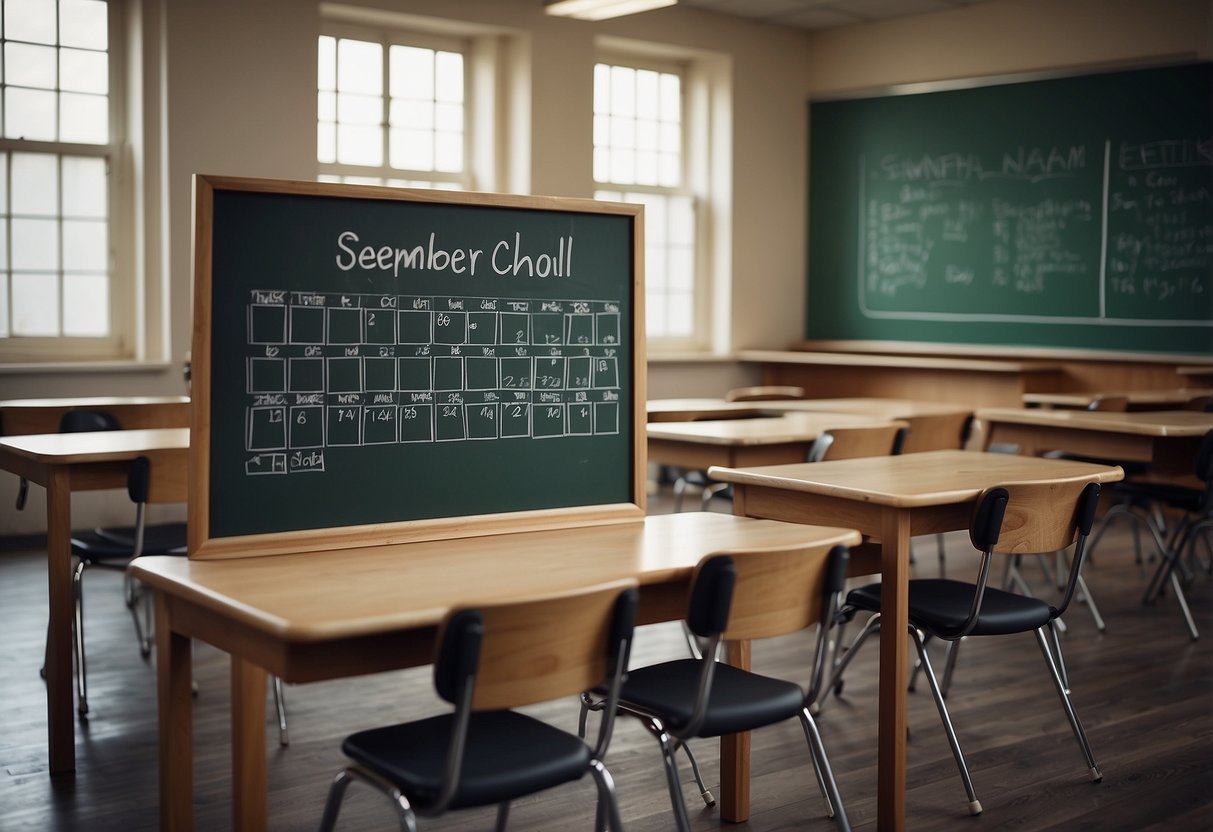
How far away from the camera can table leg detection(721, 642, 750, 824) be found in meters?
2.90

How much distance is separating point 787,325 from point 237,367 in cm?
753

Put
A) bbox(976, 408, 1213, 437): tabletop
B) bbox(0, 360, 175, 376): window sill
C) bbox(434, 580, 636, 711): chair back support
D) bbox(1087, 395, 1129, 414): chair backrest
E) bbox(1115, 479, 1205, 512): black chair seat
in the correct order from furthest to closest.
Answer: bbox(0, 360, 175, 376): window sill
bbox(1087, 395, 1129, 414): chair backrest
bbox(1115, 479, 1205, 512): black chair seat
bbox(976, 408, 1213, 437): tabletop
bbox(434, 580, 636, 711): chair back support

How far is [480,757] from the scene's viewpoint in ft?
6.73

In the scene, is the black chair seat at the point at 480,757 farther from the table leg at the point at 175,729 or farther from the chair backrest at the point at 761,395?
the chair backrest at the point at 761,395

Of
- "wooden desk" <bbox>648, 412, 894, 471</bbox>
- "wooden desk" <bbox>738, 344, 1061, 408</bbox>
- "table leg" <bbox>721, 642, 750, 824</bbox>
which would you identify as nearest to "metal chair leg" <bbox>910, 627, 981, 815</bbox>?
"table leg" <bbox>721, 642, 750, 824</bbox>

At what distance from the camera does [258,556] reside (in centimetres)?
238

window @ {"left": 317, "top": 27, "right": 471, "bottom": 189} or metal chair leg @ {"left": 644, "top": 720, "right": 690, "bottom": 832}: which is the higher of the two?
window @ {"left": 317, "top": 27, "right": 471, "bottom": 189}

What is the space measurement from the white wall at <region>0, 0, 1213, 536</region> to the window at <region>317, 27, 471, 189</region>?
32cm

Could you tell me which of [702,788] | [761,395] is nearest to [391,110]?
[761,395]

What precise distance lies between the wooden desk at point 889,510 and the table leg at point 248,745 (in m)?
1.27

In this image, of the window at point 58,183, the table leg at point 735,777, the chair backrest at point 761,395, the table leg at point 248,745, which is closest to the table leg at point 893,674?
the table leg at point 735,777

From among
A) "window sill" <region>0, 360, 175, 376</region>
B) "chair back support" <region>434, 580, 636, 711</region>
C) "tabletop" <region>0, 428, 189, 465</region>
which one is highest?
"window sill" <region>0, 360, 175, 376</region>

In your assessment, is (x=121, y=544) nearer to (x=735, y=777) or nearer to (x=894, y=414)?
(x=735, y=777)

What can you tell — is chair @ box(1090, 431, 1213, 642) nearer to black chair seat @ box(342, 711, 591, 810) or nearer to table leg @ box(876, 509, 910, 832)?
table leg @ box(876, 509, 910, 832)
